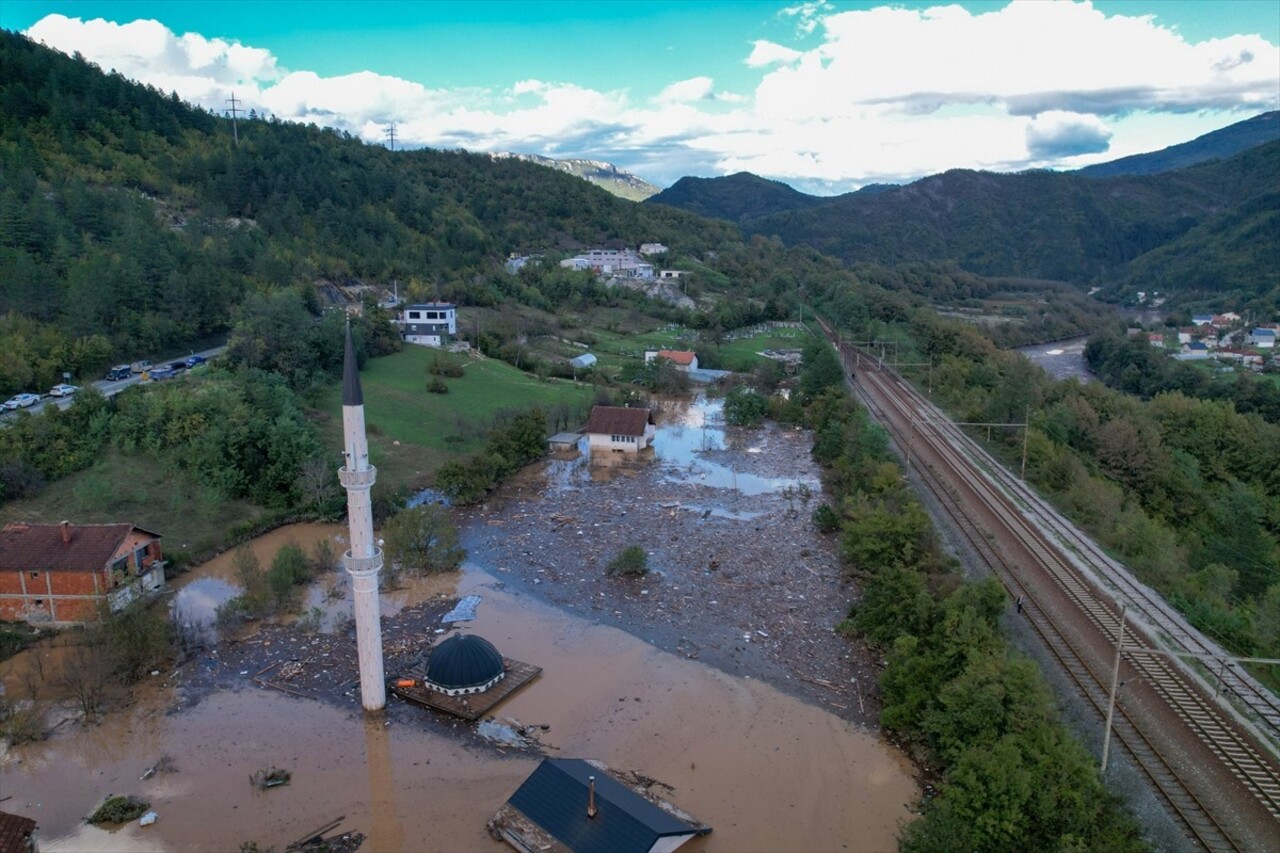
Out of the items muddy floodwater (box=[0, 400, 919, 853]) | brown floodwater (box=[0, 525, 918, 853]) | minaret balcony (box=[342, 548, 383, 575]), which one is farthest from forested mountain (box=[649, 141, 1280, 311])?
minaret balcony (box=[342, 548, 383, 575])

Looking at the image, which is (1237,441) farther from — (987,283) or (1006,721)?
(987,283)

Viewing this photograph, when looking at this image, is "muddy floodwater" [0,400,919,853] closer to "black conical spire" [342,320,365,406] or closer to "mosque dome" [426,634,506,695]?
"mosque dome" [426,634,506,695]

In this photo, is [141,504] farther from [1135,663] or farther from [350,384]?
[1135,663]

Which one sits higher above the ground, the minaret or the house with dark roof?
the minaret

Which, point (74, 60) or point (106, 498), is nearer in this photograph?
point (106, 498)

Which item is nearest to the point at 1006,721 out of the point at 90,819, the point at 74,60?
the point at 90,819

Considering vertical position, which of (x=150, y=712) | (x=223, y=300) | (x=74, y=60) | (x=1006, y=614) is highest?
(x=74, y=60)
